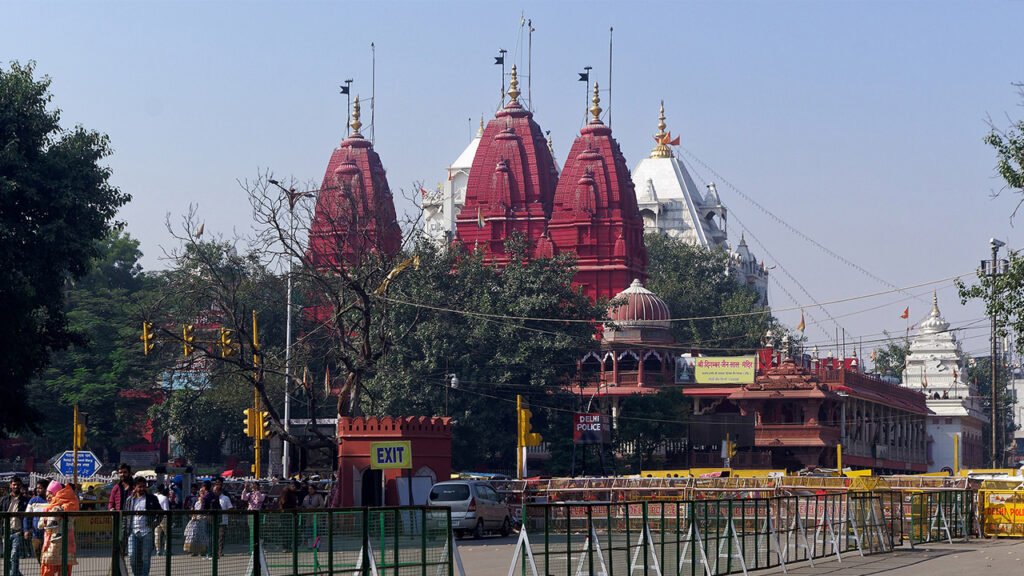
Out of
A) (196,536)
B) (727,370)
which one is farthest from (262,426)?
(727,370)

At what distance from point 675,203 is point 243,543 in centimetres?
13427

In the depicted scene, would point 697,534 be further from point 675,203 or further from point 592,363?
point 675,203

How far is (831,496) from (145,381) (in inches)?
2137

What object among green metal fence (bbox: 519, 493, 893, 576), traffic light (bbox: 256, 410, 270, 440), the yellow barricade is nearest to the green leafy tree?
traffic light (bbox: 256, 410, 270, 440)

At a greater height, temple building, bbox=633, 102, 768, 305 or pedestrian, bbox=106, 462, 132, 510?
temple building, bbox=633, 102, 768, 305

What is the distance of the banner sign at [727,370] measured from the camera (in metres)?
79.3

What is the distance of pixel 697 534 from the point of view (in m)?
22.2

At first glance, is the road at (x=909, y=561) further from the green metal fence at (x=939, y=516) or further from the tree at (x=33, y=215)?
the tree at (x=33, y=215)

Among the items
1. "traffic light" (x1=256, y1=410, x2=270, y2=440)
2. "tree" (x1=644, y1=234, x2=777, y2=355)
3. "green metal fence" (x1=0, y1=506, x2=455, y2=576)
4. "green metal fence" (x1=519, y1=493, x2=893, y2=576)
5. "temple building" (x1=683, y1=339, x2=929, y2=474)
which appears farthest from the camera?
"tree" (x1=644, y1=234, x2=777, y2=355)

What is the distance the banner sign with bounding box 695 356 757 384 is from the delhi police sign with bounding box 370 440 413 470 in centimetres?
4405

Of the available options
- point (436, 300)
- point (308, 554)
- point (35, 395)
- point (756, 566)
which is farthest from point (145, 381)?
point (308, 554)

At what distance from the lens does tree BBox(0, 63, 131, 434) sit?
3362cm

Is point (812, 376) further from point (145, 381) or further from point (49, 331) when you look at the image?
point (49, 331)

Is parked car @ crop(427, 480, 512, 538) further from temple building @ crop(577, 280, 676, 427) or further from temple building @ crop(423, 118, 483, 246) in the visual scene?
temple building @ crop(423, 118, 483, 246)
